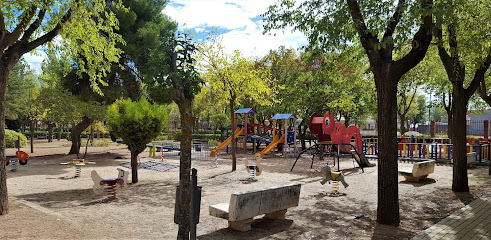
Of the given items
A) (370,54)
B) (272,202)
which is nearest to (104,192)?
(272,202)

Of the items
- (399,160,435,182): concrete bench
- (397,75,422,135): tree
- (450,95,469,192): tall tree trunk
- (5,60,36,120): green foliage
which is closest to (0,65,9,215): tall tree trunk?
(450,95,469,192): tall tree trunk

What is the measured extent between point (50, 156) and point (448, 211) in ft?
72.7

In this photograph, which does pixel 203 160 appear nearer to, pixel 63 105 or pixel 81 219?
pixel 63 105

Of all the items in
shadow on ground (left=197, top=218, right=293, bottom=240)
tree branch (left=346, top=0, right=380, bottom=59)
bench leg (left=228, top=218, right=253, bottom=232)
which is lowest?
shadow on ground (left=197, top=218, right=293, bottom=240)

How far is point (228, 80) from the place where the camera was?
1576 centimetres

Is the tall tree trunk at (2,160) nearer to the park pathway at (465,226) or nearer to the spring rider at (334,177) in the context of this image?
the spring rider at (334,177)

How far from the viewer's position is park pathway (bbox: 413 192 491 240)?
578cm

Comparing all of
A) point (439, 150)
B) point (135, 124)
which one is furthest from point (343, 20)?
point (439, 150)

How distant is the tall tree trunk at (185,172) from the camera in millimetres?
4465

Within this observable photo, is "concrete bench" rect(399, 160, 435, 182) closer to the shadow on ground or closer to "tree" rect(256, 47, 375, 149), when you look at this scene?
the shadow on ground

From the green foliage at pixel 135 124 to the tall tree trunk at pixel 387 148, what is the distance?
26.3 ft

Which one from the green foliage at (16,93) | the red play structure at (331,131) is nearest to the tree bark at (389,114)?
the red play structure at (331,131)

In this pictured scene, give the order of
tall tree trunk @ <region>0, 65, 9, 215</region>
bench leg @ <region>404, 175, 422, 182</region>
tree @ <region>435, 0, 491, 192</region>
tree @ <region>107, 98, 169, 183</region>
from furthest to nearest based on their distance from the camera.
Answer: bench leg @ <region>404, 175, 422, 182</region> < tree @ <region>107, 98, 169, 183</region> < tree @ <region>435, 0, 491, 192</region> < tall tree trunk @ <region>0, 65, 9, 215</region>

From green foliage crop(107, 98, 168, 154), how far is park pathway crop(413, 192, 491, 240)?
8930 mm
